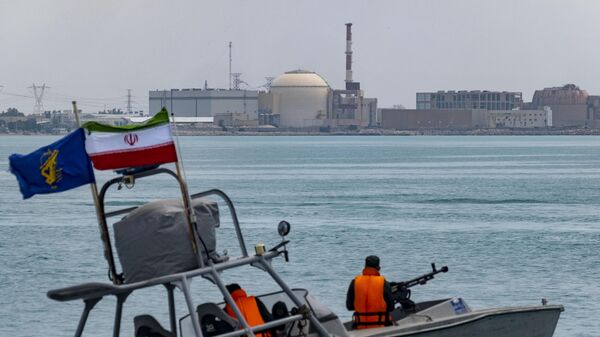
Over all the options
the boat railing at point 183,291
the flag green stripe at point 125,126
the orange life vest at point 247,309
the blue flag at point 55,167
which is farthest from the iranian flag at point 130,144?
the orange life vest at point 247,309

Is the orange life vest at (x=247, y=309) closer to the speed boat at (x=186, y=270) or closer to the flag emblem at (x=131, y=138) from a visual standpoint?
the speed boat at (x=186, y=270)

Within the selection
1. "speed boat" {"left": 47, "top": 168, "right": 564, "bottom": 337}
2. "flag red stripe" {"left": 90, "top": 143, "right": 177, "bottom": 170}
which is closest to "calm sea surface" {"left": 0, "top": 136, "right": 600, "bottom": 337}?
"speed boat" {"left": 47, "top": 168, "right": 564, "bottom": 337}

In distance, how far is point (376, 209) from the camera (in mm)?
68750

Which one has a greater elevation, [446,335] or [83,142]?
[83,142]

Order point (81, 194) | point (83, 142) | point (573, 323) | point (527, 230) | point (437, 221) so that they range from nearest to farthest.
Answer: point (83, 142)
point (573, 323)
point (527, 230)
point (437, 221)
point (81, 194)

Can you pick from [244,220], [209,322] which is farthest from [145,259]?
[244,220]

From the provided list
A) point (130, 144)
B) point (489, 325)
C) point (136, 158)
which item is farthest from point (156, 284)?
point (489, 325)

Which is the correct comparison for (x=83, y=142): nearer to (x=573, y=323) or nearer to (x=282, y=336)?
(x=282, y=336)

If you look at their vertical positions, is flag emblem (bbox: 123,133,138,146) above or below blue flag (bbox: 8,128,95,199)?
above

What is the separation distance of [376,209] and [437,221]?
7.97 metres

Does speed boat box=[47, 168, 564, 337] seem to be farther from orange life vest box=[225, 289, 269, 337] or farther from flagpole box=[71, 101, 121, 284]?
orange life vest box=[225, 289, 269, 337]

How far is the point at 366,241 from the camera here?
5031 cm

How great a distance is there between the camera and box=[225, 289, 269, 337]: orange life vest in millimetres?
16359

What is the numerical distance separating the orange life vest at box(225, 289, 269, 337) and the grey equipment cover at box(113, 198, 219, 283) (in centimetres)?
108
